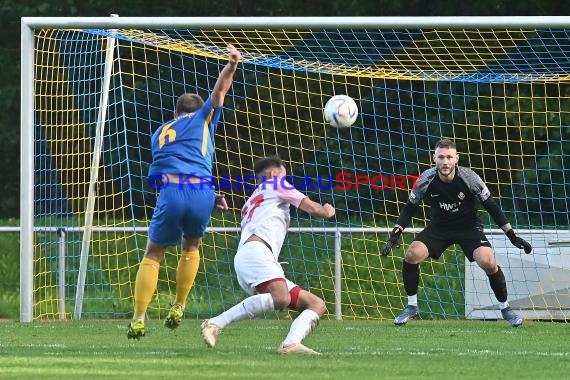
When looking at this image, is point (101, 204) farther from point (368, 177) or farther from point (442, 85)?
point (442, 85)

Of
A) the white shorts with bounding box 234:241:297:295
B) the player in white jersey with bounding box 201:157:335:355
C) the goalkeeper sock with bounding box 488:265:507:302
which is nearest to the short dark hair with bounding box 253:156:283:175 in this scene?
the player in white jersey with bounding box 201:157:335:355

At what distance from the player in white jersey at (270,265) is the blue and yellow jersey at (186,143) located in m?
0.60

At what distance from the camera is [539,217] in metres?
16.8

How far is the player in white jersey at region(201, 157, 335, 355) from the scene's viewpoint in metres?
7.98

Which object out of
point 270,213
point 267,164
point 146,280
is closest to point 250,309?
point 270,213

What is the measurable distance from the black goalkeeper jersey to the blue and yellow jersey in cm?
294

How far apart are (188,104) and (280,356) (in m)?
2.01

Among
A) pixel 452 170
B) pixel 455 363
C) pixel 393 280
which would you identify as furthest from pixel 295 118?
pixel 455 363

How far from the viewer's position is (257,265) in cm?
820

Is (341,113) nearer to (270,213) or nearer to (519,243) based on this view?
(519,243)

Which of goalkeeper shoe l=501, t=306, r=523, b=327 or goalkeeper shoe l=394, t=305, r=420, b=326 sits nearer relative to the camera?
goalkeeper shoe l=501, t=306, r=523, b=327

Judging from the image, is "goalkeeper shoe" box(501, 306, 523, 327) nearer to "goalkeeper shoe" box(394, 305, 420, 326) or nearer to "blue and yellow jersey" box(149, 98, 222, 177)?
"goalkeeper shoe" box(394, 305, 420, 326)

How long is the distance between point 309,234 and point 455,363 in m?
6.90

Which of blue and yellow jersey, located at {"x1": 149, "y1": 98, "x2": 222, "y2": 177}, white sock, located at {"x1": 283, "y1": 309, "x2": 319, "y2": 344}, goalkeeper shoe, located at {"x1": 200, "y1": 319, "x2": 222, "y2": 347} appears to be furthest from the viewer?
blue and yellow jersey, located at {"x1": 149, "y1": 98, "x2": 222, "y2": 177}
